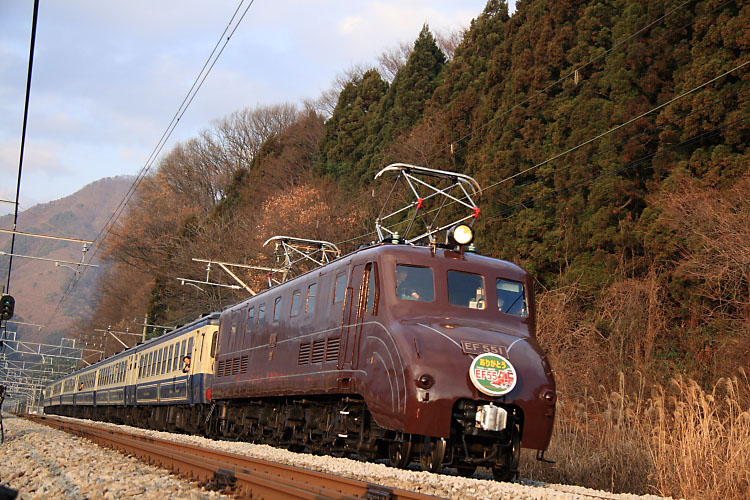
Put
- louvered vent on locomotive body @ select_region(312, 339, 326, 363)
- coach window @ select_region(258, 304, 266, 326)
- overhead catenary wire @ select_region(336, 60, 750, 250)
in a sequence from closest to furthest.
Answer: louvered vent on locomotive body @ select_region(312, 339, 326, 363), coach window @ select_region(258, 304, 266, 326), overhead catenary wire @ select_region(336, 60, 750, 250)

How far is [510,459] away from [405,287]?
7.89ft

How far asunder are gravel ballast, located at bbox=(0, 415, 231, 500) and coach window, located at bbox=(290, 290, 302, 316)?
134 inches

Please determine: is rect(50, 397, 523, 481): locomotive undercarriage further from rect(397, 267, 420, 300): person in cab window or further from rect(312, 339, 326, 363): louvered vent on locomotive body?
rect(397, 267, 420, 300): person in cab window

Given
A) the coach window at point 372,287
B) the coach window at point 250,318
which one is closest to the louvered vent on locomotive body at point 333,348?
the coach window at point 372,287

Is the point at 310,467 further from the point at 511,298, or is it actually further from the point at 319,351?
the point at 511,298

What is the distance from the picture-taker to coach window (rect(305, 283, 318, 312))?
12328 millimetres

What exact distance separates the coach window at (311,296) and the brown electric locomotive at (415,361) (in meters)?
0.03

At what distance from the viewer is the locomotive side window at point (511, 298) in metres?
10.6

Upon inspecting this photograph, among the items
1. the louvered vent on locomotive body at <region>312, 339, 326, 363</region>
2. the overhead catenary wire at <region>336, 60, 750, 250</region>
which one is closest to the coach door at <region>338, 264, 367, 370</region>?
the louvered vent on locomotive body at <region>312, 339, 326, 363</region>

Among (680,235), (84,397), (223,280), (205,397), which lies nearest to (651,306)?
(680,235)

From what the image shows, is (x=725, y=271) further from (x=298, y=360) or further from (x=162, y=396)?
(x=162, y=396)

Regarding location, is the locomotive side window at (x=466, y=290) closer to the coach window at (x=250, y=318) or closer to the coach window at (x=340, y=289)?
the coach window at (x=340, y=289)

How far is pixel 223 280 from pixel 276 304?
95.9 ft

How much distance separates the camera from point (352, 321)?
10.6 m
